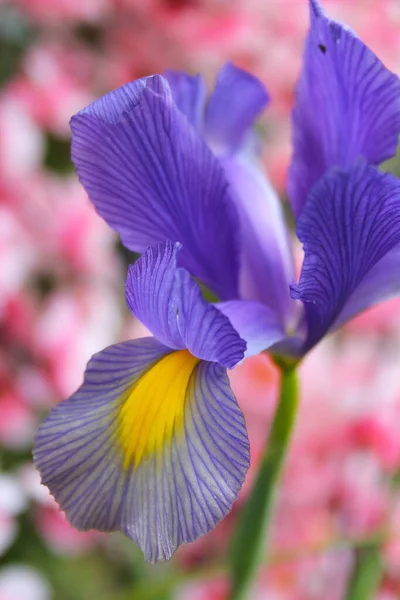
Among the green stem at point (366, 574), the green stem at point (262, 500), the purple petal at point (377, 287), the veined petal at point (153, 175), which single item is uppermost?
the veined petal at point (153, 175)

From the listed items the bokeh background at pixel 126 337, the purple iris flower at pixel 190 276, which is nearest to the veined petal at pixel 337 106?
the purple iris flower at pixel 190 276

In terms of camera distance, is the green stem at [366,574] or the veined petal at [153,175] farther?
the green stem at [366,574]

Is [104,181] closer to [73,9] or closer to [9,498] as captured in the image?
[9,498]

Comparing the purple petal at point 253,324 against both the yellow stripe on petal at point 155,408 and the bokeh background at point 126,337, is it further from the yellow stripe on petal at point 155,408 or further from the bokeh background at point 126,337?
the bokeh background at point 126,337

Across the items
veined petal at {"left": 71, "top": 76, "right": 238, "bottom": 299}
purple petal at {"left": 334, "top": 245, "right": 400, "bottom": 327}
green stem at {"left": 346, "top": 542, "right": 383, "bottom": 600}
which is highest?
veined petal at {"left": 71, "top": 76, "right": 238, "bottom": 299}

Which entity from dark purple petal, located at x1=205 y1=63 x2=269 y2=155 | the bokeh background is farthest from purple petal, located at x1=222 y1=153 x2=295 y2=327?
the bokeh background

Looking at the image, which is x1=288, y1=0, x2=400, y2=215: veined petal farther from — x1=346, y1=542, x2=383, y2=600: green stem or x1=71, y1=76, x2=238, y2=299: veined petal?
x1=346, y1=542, x2=383, y2=600: green stem
